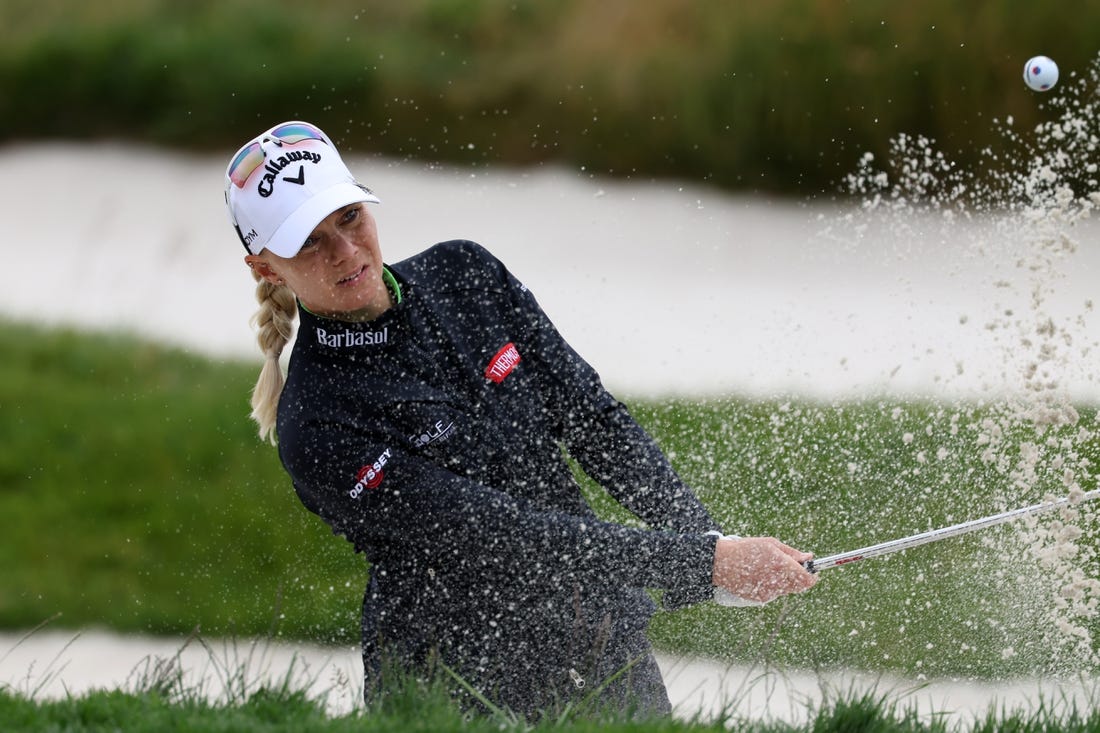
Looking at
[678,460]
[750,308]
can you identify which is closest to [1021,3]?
[750,308]

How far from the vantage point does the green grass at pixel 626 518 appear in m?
3.27

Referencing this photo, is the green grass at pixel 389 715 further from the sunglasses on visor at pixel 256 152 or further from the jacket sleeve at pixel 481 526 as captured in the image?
the sunglasses on visor at pixel 256 152

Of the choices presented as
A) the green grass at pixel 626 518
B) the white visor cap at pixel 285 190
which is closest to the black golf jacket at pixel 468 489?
the white visor cap at pixel 285 190

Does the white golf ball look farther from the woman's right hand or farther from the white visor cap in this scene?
the white visor cap

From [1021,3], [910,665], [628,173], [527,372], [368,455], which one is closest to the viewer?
[368,455]

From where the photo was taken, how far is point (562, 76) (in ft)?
24.6

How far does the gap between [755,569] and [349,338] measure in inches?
23.2

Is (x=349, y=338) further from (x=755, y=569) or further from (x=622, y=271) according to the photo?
(x=622, y=271)

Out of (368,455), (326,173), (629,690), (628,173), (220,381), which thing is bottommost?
(629,690)

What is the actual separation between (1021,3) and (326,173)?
5011 millimetres

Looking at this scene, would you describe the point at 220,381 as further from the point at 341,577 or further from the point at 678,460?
the point at 678,460

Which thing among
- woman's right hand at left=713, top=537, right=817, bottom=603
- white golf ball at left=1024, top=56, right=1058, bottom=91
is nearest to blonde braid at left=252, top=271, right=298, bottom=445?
woman's right hand at left=713, top=537, right=817, bottom=603

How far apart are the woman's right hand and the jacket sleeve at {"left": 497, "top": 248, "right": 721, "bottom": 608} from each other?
185 millimetres

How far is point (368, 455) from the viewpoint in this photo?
2.01 m
